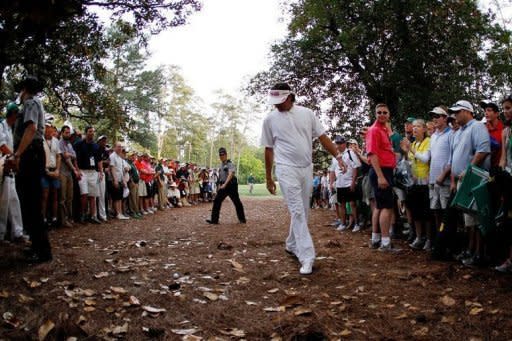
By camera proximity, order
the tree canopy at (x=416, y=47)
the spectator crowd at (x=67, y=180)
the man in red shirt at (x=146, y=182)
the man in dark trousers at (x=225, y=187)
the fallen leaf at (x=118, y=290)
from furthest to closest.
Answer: the man in red shirt at (x=146, y=182), the tree canopy at (x=416, y=47), the man in dark trousers at (x=225, y=187), the spectator crowd at (x=67, y=180), the fallen leaf at (x=118, y=290)

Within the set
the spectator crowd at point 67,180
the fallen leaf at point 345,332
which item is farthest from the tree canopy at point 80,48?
the fallen leaf at point 345,332

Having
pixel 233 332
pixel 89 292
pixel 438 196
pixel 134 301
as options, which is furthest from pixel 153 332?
pixel 438 196

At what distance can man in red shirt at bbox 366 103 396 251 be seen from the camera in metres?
6.19

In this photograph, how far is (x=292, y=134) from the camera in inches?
201

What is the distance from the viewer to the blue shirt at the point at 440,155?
19.4 ft

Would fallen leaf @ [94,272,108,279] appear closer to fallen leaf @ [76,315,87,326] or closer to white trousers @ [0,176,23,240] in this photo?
fallen leaf @ [76,315,87,326]

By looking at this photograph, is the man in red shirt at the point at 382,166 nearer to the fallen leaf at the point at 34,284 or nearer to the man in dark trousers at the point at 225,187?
the fallen leaf at the point at 34,284

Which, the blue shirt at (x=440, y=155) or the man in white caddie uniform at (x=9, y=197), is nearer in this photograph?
the blue shirt at (x=440, y=155)

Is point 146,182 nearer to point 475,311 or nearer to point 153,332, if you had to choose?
point 153,332

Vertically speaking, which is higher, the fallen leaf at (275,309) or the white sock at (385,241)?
the white sock at (385,241)

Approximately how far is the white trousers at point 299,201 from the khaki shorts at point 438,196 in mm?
2121

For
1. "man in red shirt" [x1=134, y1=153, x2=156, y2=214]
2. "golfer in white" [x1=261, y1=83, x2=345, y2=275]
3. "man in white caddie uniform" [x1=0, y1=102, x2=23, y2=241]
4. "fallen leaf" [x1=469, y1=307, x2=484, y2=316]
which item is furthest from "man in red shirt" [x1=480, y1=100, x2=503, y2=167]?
"man in red shirt" [x1=134, y1=153, x2=156, y2=214]

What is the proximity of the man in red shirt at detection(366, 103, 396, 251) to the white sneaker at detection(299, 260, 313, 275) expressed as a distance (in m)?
1.91

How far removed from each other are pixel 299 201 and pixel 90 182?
6.82 meters
